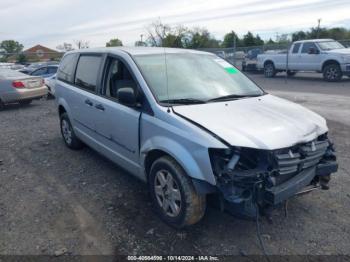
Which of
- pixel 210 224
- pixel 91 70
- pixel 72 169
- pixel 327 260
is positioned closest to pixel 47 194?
pixel 72 169

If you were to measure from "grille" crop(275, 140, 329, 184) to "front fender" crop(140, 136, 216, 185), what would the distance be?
1.97ft

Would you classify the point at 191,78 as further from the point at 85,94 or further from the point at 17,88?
the point at 17,88

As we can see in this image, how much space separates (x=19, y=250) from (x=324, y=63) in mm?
15576

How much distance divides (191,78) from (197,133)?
1161mm

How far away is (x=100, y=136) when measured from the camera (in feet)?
14.9

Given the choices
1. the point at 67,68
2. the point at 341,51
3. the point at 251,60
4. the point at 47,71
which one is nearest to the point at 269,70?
the point at 251,60

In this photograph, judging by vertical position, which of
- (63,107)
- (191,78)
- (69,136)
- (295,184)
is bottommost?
(69,136)

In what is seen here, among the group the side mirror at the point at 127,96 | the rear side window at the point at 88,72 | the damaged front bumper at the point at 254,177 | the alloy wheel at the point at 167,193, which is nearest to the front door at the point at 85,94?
the rear side window at the point at 88,72

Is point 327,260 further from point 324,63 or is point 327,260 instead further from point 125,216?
point 324,63

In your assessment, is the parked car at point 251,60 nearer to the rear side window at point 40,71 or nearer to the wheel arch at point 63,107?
→ the rear side window at point 40,71

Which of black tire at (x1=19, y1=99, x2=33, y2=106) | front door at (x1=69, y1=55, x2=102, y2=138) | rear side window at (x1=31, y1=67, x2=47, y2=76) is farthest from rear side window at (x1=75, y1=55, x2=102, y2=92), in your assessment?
rear side window at (x1=31, y1=67, x2=47, y2=76)

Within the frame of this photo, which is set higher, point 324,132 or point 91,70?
point 91,70

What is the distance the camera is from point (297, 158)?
3.03 meters

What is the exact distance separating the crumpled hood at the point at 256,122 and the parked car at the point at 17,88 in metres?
9.10
